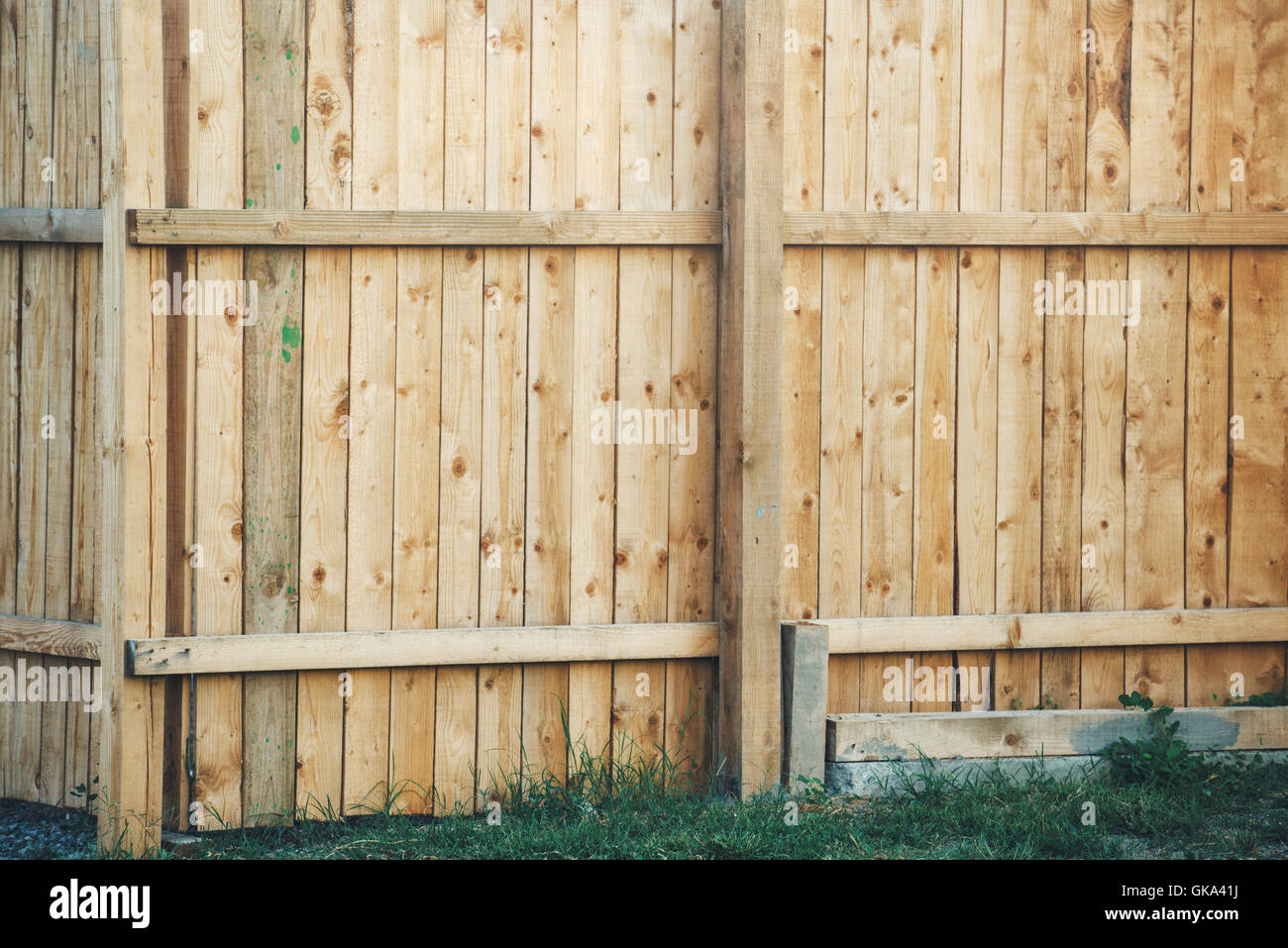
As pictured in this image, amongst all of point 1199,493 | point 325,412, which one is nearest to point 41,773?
point 325,412

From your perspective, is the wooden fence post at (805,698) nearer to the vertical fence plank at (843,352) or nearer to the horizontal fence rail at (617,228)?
the vertical fence plank at (843,352)

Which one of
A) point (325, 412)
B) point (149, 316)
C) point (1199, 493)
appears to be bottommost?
point (1199, 493)

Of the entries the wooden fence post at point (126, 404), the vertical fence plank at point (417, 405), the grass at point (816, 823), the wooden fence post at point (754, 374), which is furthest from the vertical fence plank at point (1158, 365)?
the wooden fence post at point (126, 404)

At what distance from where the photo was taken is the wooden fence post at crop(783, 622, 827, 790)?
12.4ft

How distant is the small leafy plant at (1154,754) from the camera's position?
3789 millimetres

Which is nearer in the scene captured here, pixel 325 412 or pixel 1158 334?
pixel 325 412

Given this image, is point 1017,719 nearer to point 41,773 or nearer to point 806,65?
point 806,65

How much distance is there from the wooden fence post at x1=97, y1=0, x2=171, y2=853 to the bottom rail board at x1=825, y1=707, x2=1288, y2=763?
2257 millimetres

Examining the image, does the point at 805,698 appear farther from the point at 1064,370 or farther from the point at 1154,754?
the point at 1064,370

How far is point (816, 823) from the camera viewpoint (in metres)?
3.50

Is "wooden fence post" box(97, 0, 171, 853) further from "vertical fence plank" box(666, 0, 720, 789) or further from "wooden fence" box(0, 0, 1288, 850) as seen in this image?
"vertical fence plank" box(666, 0, 720, 789)

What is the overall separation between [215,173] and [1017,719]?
3.22m

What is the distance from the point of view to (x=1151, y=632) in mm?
3986

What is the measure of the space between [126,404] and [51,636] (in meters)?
0.93
